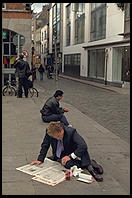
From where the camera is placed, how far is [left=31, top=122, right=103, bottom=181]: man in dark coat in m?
4.73

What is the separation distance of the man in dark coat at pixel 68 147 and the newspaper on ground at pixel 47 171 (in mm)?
92

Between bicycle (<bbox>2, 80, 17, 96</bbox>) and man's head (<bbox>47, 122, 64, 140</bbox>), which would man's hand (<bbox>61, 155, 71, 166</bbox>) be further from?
bicycle (<bbox>2, 80, 17, 96</bbox>)

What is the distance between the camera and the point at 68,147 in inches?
196

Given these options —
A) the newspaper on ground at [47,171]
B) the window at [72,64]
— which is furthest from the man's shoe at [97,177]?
the window at [72,64]

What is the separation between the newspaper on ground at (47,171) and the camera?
4.57 meters

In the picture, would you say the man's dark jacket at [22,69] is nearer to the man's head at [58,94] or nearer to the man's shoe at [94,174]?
the man's head at [58,94]

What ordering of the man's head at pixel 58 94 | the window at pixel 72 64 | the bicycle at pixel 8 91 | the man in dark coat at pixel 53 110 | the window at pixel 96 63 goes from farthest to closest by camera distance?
the window at pixel 72 64
the window at pixel 96 63
the bicycle at pixel 8 91
the man in dark coat at pixel 53 110
the man's head at pixel 58 94

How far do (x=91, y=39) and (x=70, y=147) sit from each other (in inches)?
901

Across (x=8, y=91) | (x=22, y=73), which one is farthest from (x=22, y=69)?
(x=8, y=91)

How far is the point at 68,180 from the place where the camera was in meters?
4.61

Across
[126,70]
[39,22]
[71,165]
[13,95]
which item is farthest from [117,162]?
[39,22]

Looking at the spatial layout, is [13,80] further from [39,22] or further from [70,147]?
Result: [39,22]

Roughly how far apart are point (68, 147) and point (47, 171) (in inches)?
19.2

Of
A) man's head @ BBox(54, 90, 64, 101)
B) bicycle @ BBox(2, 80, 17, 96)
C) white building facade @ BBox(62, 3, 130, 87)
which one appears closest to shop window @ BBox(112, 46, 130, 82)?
white building facade @ BBox(62, 3, 130, 87)
